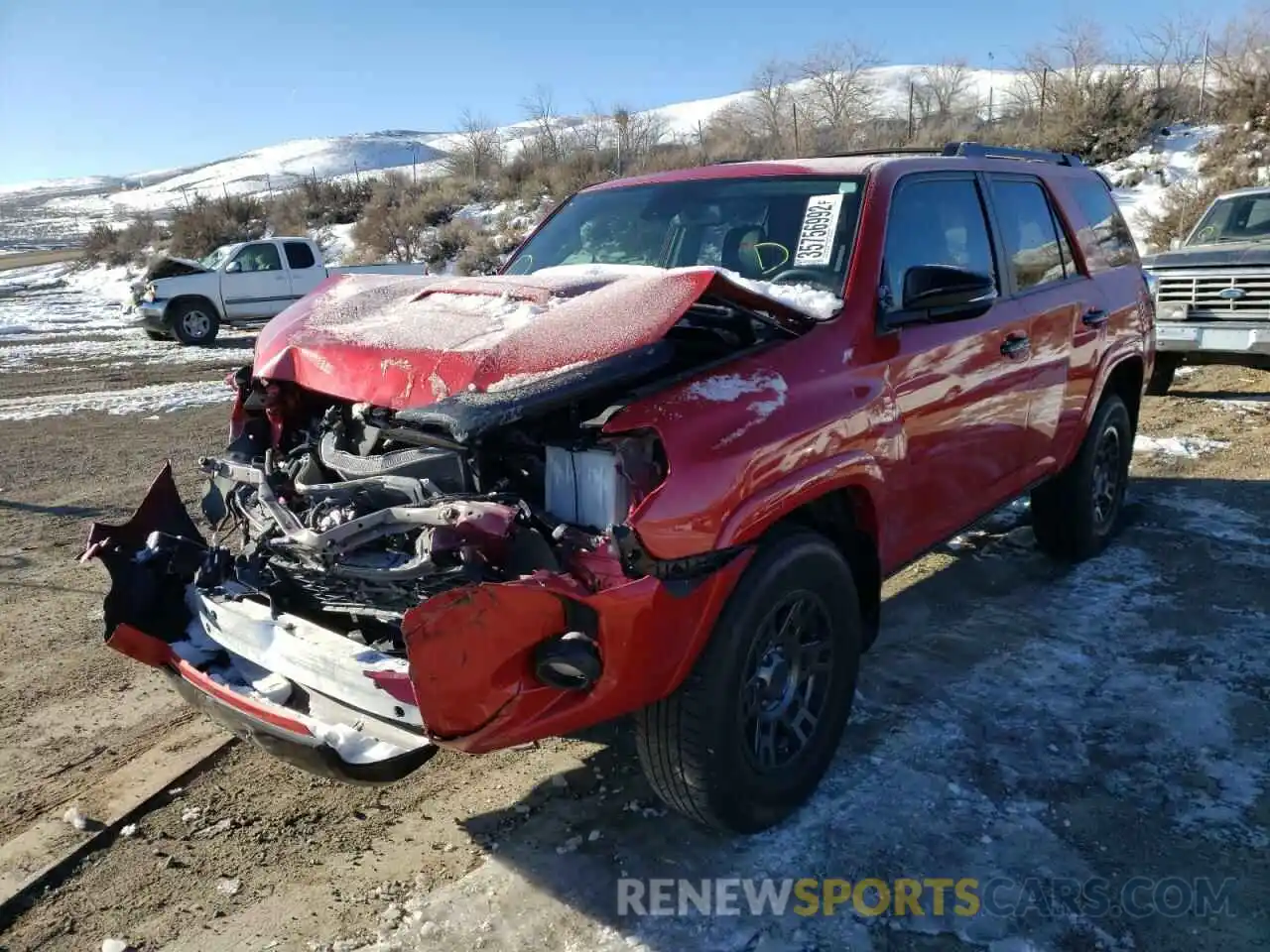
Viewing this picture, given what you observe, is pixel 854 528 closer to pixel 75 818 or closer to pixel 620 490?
pixel 620 490

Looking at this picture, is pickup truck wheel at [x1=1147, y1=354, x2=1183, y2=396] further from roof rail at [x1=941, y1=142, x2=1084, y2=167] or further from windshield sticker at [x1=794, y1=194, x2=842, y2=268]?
windshield sticker at [x1=794, y1=194, x2=842, y2=268]

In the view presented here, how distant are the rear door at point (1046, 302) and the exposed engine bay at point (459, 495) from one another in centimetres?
187

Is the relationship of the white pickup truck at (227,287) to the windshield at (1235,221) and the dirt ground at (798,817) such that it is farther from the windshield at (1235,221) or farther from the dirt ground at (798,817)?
the dirt ground at (798,817)

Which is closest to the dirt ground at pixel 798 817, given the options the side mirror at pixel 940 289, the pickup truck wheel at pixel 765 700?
the pickup truck wheel at pixel 765 700

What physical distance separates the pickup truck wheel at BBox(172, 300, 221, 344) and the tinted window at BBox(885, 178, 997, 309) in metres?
16.7

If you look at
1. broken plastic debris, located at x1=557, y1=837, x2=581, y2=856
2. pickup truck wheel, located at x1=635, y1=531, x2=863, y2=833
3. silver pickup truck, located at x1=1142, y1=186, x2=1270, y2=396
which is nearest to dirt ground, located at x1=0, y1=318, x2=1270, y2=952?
broken plastic debris, located at x1=557, y1=837, x2=581, y2=856

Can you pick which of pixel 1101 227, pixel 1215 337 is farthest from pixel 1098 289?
pixel 1215 337

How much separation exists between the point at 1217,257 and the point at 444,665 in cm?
988

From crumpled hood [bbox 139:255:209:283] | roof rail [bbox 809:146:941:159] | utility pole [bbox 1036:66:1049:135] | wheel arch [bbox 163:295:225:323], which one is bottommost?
wheel arch [bbox 163:295:225:323]

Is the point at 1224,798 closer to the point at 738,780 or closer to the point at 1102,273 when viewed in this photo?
the point at 738,780

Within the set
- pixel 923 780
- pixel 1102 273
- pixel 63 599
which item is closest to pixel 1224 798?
pixel 923 780

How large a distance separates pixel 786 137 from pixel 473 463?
34607 mm

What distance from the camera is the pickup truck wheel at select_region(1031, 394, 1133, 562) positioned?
503cm

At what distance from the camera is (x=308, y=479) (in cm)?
322
